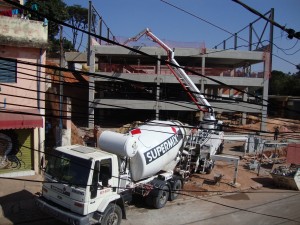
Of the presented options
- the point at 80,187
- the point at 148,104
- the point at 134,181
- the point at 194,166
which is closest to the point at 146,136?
the point at 134,181

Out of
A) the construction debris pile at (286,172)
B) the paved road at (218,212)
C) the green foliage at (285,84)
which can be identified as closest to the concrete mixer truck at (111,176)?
the paved road at (218,212)

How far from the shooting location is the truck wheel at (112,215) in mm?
10256

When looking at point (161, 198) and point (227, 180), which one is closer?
point (161, 198)

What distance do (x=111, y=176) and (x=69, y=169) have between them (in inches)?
50.9

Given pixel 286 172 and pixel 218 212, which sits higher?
pixel 286 172

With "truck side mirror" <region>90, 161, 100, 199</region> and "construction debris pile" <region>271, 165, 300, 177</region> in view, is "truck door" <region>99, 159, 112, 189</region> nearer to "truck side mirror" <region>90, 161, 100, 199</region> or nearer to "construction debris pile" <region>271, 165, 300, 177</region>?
"truck side mirror" <region>90, 161, 100, 199</region>

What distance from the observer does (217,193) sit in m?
15.6

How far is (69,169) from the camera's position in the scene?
1028 centimetres

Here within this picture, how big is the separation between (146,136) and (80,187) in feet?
11.9

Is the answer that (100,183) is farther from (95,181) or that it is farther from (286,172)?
(286,172)

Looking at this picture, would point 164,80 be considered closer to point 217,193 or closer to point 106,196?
point 217,193

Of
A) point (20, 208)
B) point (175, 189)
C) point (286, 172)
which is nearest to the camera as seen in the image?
point (20, 208)

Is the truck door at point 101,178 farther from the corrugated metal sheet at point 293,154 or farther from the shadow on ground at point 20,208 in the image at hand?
the corrugated metal sheet at point 293,154

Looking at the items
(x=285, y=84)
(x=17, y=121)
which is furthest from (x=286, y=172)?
(x=285, y=84)
